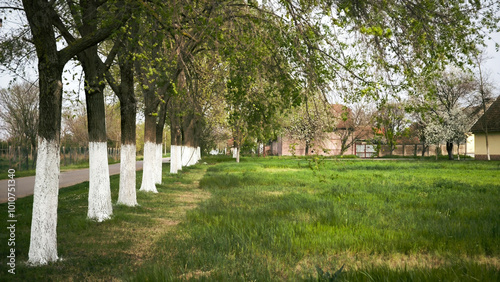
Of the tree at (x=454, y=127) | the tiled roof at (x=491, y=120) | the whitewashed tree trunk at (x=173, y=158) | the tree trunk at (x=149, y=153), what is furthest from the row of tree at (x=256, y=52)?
the tree at (x=454, y=127)

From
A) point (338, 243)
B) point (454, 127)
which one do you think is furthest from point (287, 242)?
point (454, 127)

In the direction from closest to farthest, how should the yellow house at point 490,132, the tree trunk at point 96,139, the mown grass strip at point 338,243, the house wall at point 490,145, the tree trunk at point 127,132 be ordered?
the mown grass strip at point 338,243 → the tree trunk at point 96,139 → the tree trunk at point 127,132 → the yellow house at point 490,132 → the house wall at point 490,145

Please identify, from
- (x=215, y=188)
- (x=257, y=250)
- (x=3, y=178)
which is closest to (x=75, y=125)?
(x=3, y=178)

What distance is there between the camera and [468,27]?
6.50 metres

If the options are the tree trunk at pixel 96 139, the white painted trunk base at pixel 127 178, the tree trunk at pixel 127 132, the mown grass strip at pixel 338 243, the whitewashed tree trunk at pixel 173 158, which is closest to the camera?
the mown grass strip at pixel 338 243

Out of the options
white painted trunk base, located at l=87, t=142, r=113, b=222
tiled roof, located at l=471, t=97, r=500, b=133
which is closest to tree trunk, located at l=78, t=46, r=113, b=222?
white painted trunk base, located at l=87, t=142, r=113, b=222

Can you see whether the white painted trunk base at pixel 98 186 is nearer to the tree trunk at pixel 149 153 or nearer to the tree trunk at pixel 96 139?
the tree trunk at pixel 96 139

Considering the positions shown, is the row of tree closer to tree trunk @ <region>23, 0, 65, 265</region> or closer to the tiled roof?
tree trunk @ <region>23, 0, 65, 265</region>

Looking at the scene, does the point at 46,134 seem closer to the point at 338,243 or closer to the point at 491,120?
the point at 338,243

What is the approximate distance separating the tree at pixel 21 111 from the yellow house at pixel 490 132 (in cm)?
4731

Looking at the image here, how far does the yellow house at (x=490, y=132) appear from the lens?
151ft

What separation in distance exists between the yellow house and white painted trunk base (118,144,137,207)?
144 feet

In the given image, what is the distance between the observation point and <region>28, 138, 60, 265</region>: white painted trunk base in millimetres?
6727

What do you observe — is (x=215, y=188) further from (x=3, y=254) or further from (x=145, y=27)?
(x=3, y=254)
